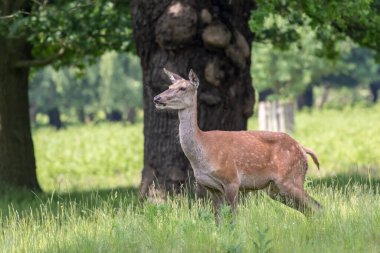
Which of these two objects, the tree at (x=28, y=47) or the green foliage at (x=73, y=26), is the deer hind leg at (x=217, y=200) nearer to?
the green foliage at (x=73, y=26)

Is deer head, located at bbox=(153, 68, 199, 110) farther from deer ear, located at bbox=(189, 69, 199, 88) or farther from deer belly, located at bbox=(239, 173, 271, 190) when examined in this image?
deer belly, located at bbox=(239, 173, 271, 190)

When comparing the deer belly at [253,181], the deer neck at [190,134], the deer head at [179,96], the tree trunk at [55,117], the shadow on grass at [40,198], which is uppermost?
the deer head at [179,96]

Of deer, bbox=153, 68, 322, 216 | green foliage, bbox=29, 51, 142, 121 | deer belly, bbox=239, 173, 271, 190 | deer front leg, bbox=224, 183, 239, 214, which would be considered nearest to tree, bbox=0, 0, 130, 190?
deer, bbox=153, 68, 322, 216

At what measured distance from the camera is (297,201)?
9.45m

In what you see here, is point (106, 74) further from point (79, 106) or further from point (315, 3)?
point (315, 3)

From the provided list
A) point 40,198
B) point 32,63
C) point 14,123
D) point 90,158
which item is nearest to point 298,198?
point 40,198

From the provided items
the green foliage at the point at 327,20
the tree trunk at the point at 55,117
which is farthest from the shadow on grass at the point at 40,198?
the tree trunk at the point at 55,117

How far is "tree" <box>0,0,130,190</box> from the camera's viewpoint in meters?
16.0

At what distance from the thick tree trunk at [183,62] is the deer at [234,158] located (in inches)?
123

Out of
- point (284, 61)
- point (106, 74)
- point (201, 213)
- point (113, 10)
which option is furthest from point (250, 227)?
point (106, 74)

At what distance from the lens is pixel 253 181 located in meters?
9.37

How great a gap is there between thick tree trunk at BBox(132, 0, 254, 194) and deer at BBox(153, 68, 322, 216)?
3.13 m

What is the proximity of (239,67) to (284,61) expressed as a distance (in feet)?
106

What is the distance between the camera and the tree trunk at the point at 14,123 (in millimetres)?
16359
